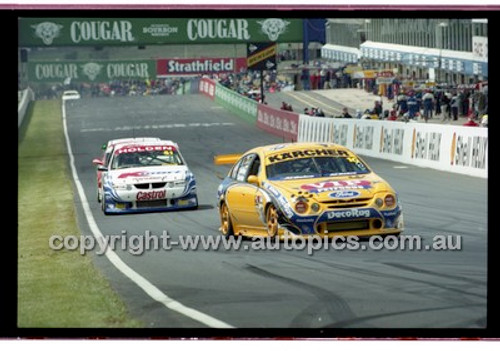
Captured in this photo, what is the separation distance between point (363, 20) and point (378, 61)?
5.57m

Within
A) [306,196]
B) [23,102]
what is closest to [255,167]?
[306,196]

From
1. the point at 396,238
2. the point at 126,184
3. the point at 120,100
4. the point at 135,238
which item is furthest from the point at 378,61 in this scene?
the point at 120,100

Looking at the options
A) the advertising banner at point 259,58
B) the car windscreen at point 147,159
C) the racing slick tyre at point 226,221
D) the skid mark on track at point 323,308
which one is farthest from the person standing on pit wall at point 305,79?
the skid mark on track at point 323,308

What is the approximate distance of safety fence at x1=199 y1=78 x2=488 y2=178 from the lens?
28266 millimetres

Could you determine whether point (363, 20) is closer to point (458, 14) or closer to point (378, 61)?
point (458, 14)

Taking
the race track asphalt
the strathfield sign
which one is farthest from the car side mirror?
the strathfield sign

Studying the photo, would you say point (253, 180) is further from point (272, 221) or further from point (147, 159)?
point (147, 159)

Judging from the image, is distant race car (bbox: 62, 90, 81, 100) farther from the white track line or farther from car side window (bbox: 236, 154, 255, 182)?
car side window (bbox: 236, 154, 255, 182)

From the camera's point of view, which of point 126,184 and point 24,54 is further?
point 126,184

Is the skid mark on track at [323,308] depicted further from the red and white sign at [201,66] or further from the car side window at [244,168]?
the red and white sign at [201,66]

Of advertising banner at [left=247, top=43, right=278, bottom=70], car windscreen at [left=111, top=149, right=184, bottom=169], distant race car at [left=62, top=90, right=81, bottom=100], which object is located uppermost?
advertising banner at [left=247, top=43, right=278, bottom=70]

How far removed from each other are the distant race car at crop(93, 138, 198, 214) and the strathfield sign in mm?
7663

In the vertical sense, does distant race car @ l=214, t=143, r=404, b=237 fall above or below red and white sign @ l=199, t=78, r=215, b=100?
above
